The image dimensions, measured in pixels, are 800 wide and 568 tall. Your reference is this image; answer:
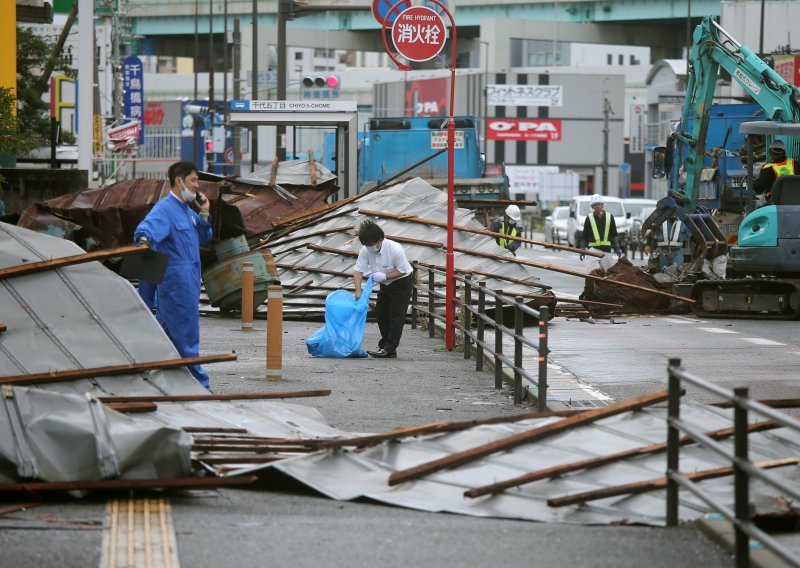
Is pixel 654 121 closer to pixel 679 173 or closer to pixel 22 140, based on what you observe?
pixel 679 173

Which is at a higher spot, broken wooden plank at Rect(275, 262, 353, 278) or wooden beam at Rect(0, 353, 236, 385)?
wooden beam at Rect(0, 353, 236, 385)

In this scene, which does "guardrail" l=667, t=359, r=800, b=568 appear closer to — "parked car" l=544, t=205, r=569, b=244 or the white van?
the white van

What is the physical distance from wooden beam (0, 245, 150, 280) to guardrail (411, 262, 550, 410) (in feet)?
10.1

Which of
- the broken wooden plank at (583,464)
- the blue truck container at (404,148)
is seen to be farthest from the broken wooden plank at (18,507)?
the blue truck container at (404,148)

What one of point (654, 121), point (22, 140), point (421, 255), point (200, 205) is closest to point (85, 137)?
point (22, 140)

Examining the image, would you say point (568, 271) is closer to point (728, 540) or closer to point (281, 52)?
point (728, 540)

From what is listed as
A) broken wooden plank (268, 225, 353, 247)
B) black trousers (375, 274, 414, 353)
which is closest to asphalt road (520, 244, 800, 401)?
black trousers (375, 274, 414, 353)

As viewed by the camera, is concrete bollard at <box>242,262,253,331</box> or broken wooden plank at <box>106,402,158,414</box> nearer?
broken wooden plank at <box>106,402,158,414</box>

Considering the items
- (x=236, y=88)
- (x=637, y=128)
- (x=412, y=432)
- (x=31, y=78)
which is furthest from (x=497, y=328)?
(x=637, y=128)

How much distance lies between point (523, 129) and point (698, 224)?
236 ft

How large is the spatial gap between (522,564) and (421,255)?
623 inches

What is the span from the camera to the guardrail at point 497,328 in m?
11.6

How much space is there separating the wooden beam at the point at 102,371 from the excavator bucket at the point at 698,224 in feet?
49.9

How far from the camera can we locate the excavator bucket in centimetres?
2439
